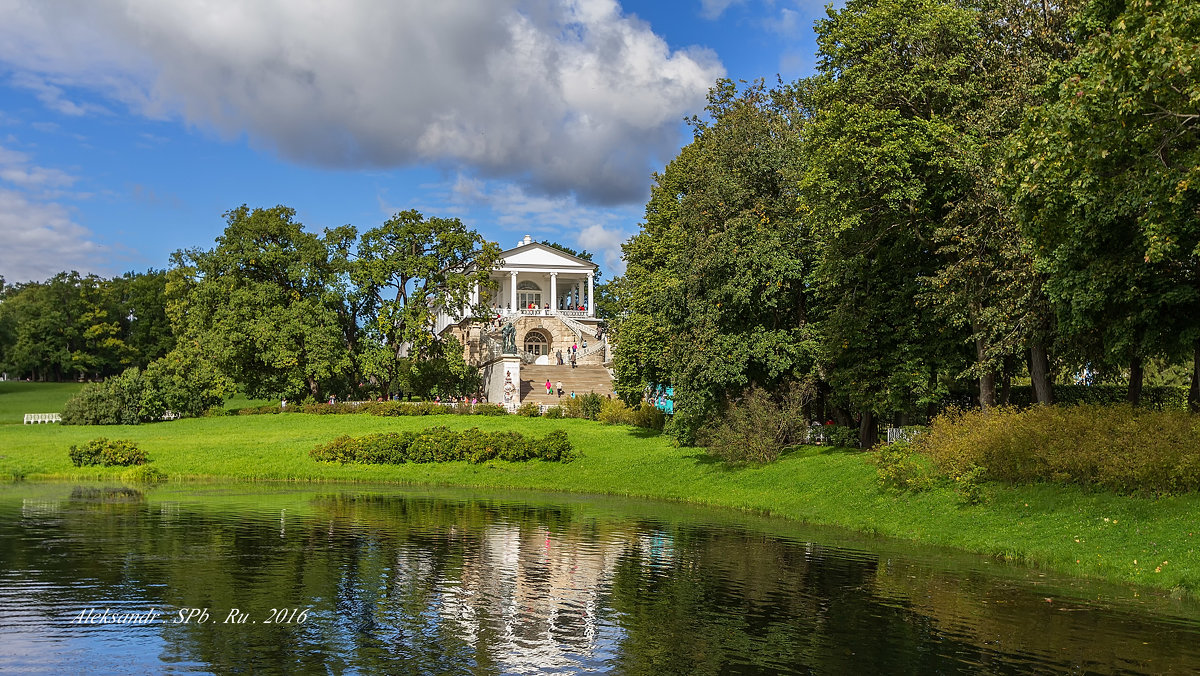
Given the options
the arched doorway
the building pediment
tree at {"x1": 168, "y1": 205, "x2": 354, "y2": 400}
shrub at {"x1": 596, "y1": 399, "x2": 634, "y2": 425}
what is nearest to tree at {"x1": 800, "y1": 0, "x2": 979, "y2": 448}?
shrub at {"x1": 596, "y1": 399, "x2": 634, "y2": 425}

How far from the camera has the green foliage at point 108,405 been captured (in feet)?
172

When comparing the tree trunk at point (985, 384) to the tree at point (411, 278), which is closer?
the tree trunk at point (985, 384)

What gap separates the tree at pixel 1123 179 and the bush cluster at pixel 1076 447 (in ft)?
6.88

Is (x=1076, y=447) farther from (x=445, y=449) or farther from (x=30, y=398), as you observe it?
(x=30, y=398)

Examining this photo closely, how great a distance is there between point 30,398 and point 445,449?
6116cm

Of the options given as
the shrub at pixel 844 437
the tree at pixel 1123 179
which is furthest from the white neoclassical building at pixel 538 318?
the tree at pixel 1123 179

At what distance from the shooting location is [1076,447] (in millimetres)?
22438

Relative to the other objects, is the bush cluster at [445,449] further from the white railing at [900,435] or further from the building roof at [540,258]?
the building roof at [540,258]

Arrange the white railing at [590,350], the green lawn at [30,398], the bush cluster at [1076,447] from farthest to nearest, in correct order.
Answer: the white railing at [590,350]
the green lawn at [30,398]
the bush cluster at [1076,447]

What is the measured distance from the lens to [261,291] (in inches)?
2290

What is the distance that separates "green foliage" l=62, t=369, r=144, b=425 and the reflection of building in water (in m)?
39.4

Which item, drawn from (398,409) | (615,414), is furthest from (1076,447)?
(398,409)

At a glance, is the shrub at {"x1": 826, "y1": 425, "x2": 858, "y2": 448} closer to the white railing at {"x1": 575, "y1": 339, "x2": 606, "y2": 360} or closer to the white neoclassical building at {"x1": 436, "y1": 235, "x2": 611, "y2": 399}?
the white neoclassical building at {"x1": 436, "y1": 235, "x2": 611, "y2": 399}

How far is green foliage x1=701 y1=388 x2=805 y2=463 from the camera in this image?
33344 mm
